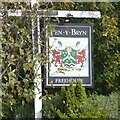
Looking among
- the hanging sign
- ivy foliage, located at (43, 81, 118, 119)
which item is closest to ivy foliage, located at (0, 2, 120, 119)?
ivy foliage, located at (43, 81, 118, 119)

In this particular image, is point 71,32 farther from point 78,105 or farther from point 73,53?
point 78,105

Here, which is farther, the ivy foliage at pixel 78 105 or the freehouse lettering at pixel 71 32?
the freehouse lettering at pixel 71 32

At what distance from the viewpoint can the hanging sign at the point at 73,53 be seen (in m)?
5.85

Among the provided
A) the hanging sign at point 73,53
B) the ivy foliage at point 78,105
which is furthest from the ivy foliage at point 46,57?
the hanging sign at point 73,53

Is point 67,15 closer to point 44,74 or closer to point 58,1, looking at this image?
point 58,1

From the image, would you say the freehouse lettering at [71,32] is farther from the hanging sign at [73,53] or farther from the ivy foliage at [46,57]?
the ivy foliage at [46,57]

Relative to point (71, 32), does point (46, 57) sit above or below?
below

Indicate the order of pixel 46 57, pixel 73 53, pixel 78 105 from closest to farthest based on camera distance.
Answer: pixel 46 57 → pixel 78 105 → pixel 73 53

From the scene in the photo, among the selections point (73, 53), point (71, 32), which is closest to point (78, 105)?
point (73, 53)

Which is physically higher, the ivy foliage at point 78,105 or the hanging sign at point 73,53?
the hanging sign at point 73,53

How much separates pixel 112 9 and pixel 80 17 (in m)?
0.68

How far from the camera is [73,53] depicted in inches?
234

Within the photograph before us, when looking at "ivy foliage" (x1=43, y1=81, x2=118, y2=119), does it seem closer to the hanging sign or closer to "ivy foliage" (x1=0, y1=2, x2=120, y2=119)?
"ivy foliage" (x1=0, y1=2, x2=120, y2=119)

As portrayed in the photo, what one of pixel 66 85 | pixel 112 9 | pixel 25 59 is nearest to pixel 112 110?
pixel 66 85
